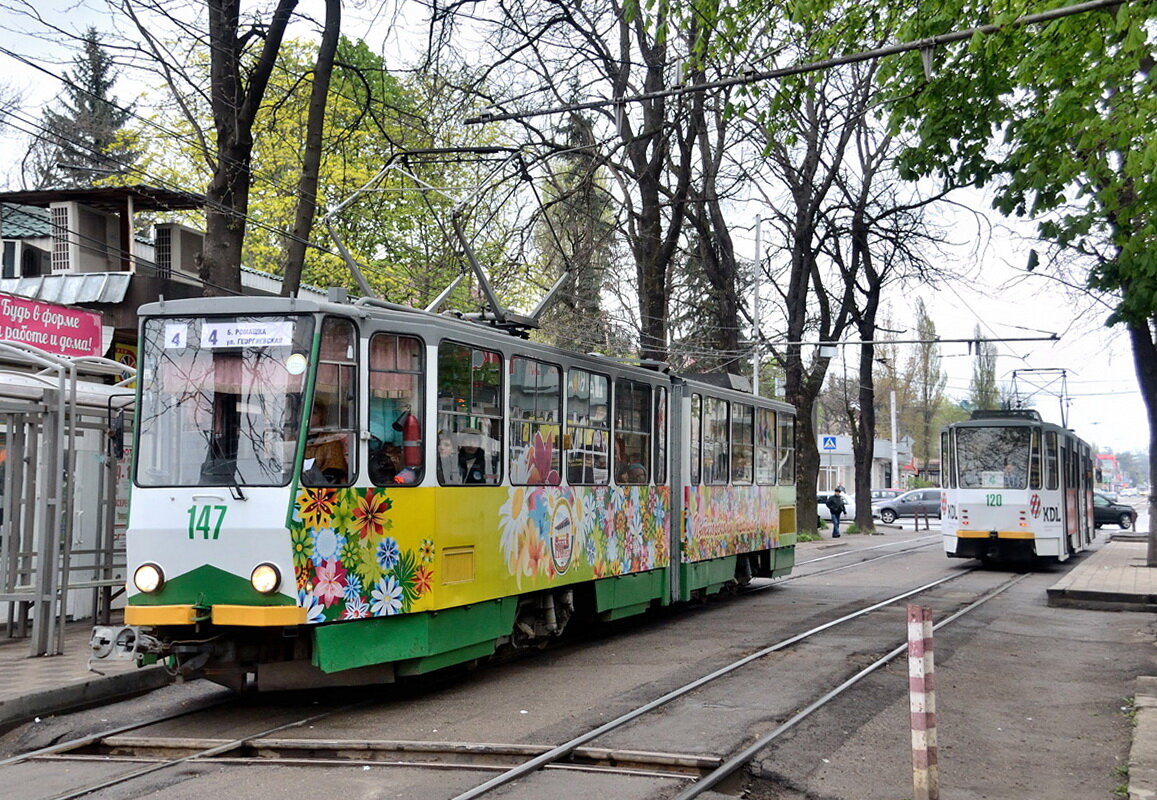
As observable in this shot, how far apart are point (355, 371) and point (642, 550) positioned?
5.75 m

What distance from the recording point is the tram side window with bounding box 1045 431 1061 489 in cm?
2358

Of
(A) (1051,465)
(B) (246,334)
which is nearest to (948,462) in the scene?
(A) (1051,465)

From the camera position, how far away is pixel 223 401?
8.88 m

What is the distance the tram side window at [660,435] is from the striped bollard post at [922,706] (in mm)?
7917

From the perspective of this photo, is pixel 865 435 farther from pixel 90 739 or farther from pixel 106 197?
pixel 90 739

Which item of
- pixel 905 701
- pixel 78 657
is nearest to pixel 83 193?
pixel 78 657

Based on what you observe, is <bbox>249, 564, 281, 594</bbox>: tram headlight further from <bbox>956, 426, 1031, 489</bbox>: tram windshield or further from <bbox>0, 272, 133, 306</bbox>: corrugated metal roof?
<bbox>956, 426, 1031, 489</bbox>: tram windshield

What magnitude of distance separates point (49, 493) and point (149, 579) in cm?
292

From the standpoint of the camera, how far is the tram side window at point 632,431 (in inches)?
525

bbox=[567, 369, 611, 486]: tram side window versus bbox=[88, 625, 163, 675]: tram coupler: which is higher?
bbox=[567, 369, 611, 486]: tram side window

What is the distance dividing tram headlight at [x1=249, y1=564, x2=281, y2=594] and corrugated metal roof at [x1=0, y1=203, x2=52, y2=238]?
706 inches

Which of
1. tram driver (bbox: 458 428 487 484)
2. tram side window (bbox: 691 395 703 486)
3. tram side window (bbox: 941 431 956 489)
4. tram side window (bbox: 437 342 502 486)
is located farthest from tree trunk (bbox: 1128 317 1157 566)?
tram driver (bbox: 458 428 487 484)

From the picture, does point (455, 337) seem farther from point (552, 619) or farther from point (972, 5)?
point (972, 5)

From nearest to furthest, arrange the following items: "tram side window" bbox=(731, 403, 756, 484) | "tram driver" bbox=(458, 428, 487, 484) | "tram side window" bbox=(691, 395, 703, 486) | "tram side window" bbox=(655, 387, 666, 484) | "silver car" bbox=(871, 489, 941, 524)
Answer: "tram driver" bbox=(458, 428, 487, 484), "tram side window" bbox=(655, 387, 666, 484), "tram side window" bbox=(691, 395, 703, 486), "tram side window" bbox=(731, 403, 756, 484), "silver car" bbox=(871, 489, 941, 524)
